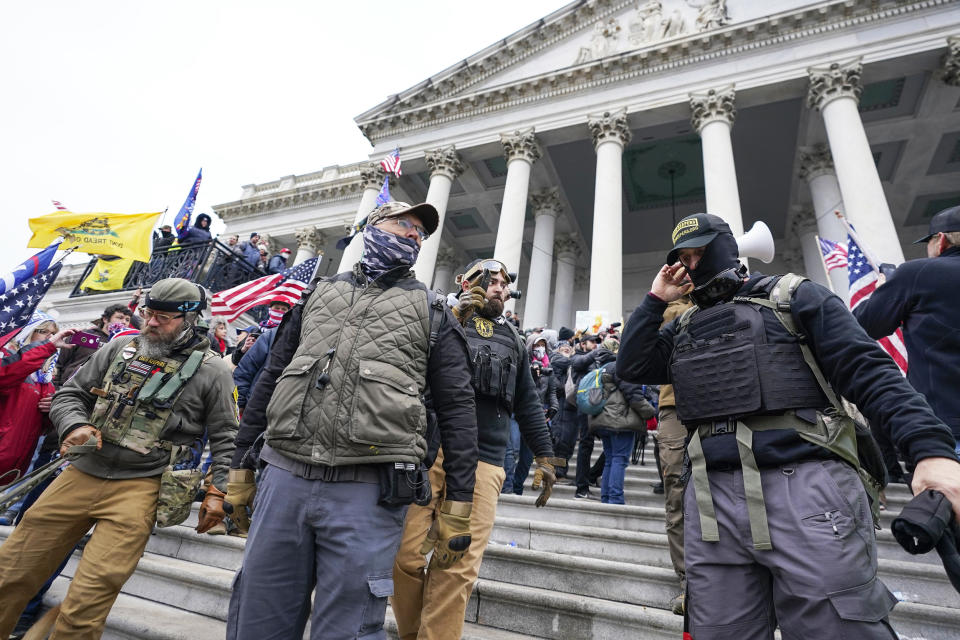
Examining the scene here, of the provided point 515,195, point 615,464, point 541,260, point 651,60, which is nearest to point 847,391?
point 615,464

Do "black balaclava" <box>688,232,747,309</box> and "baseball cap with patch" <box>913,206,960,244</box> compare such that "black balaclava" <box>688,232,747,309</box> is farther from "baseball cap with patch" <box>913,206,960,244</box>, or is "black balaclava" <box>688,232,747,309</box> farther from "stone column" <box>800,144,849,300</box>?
"stone column" <box>800,144,849,300</box>

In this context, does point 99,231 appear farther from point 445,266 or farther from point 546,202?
point 445,266

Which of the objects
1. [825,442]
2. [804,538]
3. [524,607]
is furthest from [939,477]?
[524,607]

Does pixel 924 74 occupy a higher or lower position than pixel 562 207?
higher

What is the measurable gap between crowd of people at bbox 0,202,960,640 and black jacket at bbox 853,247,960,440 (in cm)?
1

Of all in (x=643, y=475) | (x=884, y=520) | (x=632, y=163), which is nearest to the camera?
(x=884, y=520)

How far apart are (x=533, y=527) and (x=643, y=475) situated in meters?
2.53

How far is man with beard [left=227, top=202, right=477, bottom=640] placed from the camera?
1755mm

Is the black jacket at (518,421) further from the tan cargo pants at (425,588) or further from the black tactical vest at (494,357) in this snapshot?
the tan cargo pants at (425,588)

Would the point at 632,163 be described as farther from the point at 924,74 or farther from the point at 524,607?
the point at 524,607

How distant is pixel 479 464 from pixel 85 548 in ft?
6.91

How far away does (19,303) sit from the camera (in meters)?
5.25

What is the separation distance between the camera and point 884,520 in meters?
4.41

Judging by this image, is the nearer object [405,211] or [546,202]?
[405,211]
